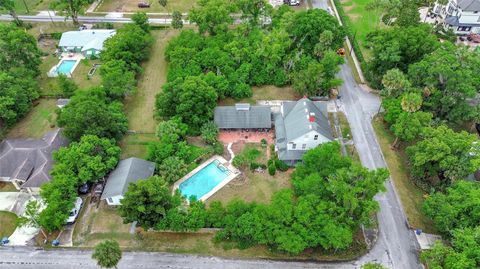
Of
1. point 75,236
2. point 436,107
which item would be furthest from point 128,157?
point 436,107

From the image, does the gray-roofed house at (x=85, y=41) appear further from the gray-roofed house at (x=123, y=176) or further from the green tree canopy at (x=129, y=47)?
the gray-roofed house at (x=123, y=176)

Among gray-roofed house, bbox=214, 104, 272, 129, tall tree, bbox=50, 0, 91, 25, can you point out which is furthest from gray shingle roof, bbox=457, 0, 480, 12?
tall tree, bbox=50, 0, 91, 25

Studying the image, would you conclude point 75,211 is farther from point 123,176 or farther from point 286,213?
point 286,213

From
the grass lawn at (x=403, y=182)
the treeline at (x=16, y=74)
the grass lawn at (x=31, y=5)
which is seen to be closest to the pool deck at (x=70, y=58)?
the treeline at (x=16, y=74)

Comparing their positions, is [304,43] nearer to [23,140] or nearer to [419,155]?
[419,155]

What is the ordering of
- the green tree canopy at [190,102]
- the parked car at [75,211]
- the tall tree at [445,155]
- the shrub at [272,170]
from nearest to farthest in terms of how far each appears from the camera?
the tall tree at [445,155]
the parked car at [75,211]
the shrub at [272,170]
the green tree canopy at [190,102]
